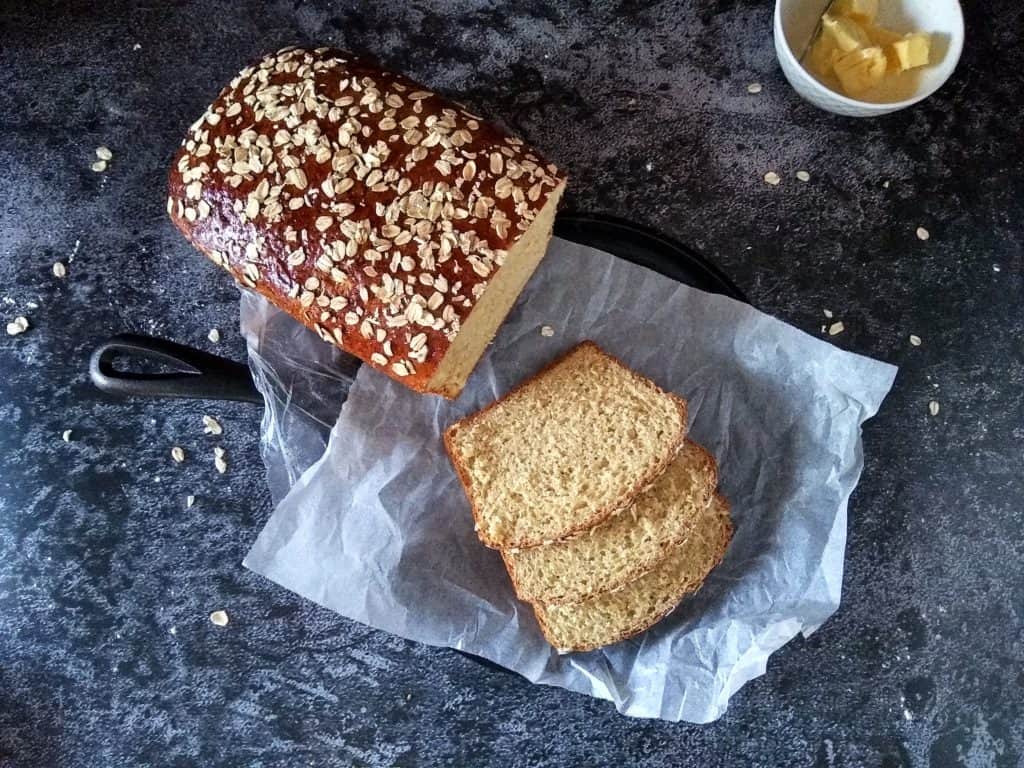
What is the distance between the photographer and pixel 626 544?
1455 millimetres

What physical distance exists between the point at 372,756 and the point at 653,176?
120 cm

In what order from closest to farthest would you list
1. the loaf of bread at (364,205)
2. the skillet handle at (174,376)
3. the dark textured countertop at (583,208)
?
1. the loaf of bread at (364,205)
2. the skillet handle at (174,376)
3. the dark textured countertop at (583,208)

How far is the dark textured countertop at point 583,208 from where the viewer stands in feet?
5.21

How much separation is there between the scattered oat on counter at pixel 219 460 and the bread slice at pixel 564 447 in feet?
1.46

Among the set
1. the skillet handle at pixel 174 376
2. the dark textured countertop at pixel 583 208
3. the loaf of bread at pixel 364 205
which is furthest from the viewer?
the dark textured countertop at pixel 583 208

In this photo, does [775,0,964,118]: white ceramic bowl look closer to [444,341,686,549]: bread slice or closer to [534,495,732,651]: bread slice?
[444,341,686,549]: bread slice

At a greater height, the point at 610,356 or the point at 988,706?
the point at 610,356

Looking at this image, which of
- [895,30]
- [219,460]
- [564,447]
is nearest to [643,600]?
[564,447]

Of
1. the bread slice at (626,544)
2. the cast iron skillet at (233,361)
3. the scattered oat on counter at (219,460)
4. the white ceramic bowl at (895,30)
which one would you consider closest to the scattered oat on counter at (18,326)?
the cast iron skillet at (233,361)

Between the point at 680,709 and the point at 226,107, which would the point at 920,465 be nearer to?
the point at 680,709

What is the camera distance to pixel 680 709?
1.47m

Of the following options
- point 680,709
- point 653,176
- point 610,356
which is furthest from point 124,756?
point 653,176

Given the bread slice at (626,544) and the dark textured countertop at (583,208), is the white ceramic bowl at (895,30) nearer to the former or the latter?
the dark textured countertop at (583,208)

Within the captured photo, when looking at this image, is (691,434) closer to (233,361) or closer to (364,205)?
(364,205)
